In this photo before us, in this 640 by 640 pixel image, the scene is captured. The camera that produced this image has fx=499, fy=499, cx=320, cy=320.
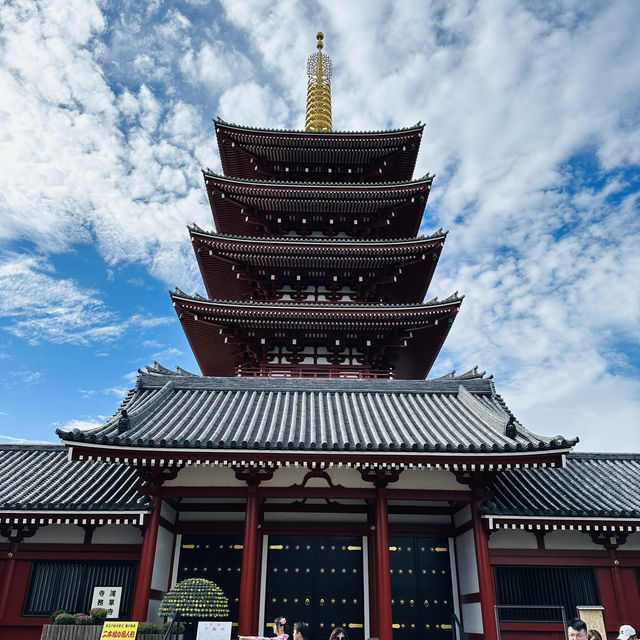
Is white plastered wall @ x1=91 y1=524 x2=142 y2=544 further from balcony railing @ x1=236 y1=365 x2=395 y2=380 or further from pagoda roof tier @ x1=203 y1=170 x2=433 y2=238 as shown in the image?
pagoda roof tier @ x1=203 y1=170 x2=433 y2=238

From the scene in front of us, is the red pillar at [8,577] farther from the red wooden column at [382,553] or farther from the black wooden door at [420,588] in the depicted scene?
the black wooden door at [420,588]

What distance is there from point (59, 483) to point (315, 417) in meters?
7.26

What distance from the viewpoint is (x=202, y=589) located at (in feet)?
34.3

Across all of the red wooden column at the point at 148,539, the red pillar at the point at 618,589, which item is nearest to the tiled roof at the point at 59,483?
the red wooden column at the point at 148,539

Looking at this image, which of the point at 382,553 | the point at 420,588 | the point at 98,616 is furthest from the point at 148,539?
the point at 420,588

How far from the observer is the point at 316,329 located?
18.2 meters

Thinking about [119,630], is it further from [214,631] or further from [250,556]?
[250,556]

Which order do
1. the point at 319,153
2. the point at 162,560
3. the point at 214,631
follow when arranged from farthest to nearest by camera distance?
1. the point at 319,153
2. the point at 162,560
3. the point at 214,631

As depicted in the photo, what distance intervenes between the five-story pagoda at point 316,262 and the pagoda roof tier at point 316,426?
2.36 m

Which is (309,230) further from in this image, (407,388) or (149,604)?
(149,604)

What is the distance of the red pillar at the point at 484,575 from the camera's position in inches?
449

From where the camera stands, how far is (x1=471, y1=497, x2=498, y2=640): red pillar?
11.4 meters

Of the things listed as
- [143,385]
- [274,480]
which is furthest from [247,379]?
[274,480]

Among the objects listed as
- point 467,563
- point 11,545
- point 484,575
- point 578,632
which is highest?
point 11,545
